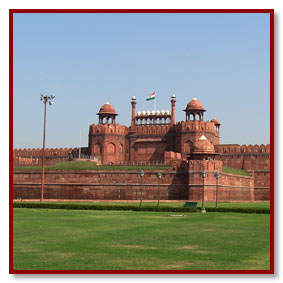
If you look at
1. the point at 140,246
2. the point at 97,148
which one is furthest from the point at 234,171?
the point at 140,246

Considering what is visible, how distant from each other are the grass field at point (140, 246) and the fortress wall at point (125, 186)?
3000 centimetres

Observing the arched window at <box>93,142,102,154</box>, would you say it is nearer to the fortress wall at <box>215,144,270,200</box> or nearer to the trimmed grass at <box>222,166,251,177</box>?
the fortress wall at <box>215,144,270,200</box>

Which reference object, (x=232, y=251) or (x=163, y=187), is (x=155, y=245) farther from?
(x=163, y=187)

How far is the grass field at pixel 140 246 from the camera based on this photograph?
A: 11125mm

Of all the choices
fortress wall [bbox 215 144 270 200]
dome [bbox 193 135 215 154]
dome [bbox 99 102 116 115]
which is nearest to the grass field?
dome [bbox 193 135 215 154]

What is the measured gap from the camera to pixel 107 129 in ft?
208

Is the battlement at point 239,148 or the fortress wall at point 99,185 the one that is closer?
the fortress wall at point 99,185

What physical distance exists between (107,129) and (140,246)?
49.9 meters

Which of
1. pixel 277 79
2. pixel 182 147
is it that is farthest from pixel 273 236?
pixel 182 147

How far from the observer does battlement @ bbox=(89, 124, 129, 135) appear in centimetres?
6344

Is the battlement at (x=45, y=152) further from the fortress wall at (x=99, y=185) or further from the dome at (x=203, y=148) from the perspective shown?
the dome at (x=203, y=148)

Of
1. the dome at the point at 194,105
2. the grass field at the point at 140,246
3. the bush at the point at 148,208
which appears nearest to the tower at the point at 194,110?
the dome at the point at 194,105

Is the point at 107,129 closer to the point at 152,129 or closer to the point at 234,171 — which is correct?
the point at 152,129

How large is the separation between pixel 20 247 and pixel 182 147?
156 feet
